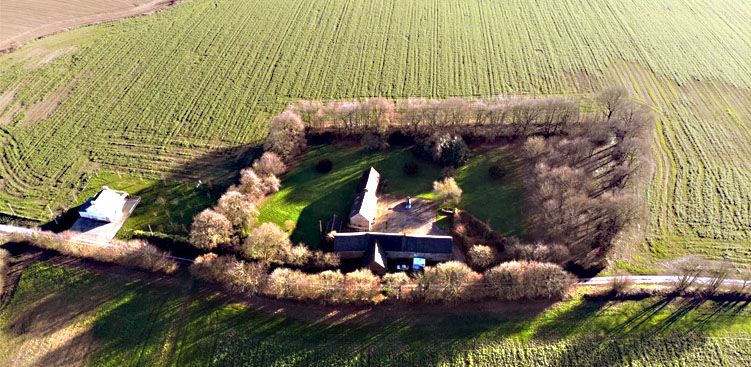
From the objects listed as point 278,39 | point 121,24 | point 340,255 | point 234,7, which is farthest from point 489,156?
point 121,24

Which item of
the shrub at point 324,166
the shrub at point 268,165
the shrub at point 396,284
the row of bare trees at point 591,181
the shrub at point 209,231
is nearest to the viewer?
the shrub at point 396,284

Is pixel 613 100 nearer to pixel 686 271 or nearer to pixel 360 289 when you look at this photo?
pixel 686 271

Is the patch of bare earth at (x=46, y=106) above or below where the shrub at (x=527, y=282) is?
above

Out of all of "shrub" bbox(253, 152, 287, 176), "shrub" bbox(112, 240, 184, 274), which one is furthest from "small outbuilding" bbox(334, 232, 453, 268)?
"shrub" bbox(112, 240, 184, 274)

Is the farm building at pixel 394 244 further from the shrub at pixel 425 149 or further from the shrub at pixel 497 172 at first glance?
the shrub at pixel 425 149

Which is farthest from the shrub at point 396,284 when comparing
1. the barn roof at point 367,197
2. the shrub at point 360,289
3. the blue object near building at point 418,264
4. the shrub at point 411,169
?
the shrub at point 411,169

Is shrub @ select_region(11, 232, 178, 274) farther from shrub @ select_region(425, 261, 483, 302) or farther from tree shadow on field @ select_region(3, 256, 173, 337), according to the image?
shrub @ select_region(425, 261, 483, 302)
